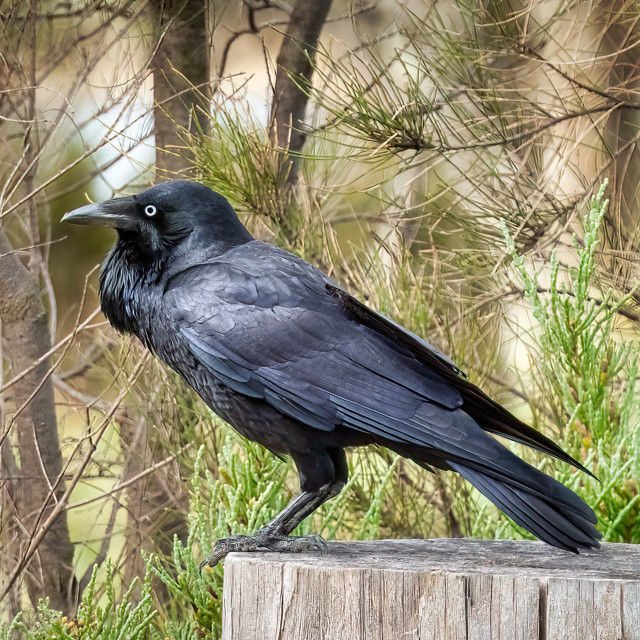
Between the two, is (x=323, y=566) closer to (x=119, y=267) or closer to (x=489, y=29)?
(x=119, y=267)

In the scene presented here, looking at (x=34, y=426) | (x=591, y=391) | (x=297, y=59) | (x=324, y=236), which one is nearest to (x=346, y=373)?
(x=591, y=391)

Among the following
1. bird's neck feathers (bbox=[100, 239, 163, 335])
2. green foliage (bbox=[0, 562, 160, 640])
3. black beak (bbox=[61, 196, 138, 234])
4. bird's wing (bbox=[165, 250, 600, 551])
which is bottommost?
green foliage (bbox=[0, 562, 160, 640])

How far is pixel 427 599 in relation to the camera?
1.26 metres

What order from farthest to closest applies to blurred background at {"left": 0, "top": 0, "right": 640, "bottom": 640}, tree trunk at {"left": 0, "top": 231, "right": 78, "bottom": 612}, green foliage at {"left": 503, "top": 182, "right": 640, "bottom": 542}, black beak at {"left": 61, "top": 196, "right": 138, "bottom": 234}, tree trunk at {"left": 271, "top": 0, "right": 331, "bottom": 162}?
tree trunk at {"left": 271, "top": 0, "right": 331, "bottom": 162} → tree trunk at {"left": 0, "top": 231, "right": 78, "bottom": 612} → blurred background at {"left": 0, "top": 0, "right": 640, "bottom": 640} → green foliage at {"left": 503, "top": 182, "right": 640, "bottom": 542} → black beak at {"left": 61, "top": 196, "right": 138, "bottom": 234}

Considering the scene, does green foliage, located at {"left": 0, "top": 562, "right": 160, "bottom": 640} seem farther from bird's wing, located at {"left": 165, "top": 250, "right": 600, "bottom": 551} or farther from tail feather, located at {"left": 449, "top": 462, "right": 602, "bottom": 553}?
tail feather, located at {"left": 449, "top": 462, "right": 602, "bottom": 553}

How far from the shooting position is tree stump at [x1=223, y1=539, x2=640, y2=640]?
3.99 feet

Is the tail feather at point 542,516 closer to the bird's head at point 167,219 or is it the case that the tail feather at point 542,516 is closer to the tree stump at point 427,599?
the tree stump at point 427,599

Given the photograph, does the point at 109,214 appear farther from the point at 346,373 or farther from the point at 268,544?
the point at 268,544

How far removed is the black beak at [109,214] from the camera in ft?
A: 5.75

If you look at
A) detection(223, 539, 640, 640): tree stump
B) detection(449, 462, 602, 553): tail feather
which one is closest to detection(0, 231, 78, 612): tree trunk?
detection(223, 539, 640, 640): tree stump

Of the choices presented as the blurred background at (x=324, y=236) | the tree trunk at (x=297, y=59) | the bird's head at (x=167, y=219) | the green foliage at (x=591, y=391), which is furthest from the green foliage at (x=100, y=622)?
the tree trunk at (x=297, y=59)

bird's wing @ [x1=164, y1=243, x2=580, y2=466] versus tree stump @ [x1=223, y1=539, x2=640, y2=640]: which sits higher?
bird's wing @ [x1=164, y1=243, x2=580, y2=466]

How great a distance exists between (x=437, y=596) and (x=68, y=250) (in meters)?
2.81

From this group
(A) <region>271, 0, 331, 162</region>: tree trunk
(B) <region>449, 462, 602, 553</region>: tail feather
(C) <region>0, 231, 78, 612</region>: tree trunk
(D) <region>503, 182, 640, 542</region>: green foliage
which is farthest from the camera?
(A) <region>271, 0, 331, 162</region>: tree trunk
